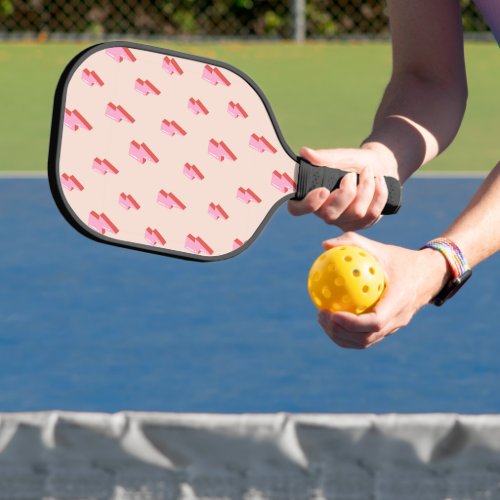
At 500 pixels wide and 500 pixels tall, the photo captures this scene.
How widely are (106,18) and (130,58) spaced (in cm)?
1158

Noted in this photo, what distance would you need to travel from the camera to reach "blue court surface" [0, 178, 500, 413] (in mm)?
4340

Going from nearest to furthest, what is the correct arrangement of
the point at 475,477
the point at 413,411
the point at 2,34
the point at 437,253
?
the point at 437,253, the point at 475,477, the point at 413,411, the point at 2,34

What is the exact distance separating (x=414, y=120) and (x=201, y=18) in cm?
1123

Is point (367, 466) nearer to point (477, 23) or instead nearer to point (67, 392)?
point (67, 392)

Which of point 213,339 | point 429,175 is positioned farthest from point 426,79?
point 429,175

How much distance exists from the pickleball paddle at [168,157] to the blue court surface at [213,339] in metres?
1.92

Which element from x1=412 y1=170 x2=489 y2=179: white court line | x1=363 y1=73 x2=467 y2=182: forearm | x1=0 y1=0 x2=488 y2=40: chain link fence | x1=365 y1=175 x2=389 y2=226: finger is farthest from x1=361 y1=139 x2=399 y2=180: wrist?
x1=0 y1=0 x2=488 y2=40: chain link fence

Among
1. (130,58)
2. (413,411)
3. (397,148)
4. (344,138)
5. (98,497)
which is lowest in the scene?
(344,138)

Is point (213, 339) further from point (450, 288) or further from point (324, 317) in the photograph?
point (324, 317)

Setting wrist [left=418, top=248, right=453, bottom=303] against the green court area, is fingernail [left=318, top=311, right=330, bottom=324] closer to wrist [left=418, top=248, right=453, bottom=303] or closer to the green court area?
wrist [left=418, top=248, right=453, bottom=303]

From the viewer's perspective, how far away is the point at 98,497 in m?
2.42

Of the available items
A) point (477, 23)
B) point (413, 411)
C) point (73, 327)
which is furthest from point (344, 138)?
point (477, 23)

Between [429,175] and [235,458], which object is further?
[429,175]

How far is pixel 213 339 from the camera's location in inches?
194
